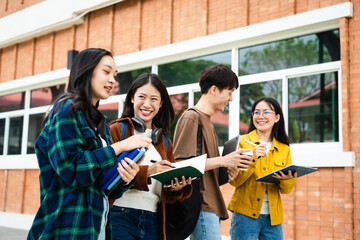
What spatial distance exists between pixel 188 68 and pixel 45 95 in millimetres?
5140

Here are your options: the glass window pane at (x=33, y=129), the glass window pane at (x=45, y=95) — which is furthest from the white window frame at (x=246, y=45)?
the glass window pane at (x=33, y=129)

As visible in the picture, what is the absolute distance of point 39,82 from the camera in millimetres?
11938

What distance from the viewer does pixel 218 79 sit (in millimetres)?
3684

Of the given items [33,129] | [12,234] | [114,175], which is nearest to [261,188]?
[114,175]

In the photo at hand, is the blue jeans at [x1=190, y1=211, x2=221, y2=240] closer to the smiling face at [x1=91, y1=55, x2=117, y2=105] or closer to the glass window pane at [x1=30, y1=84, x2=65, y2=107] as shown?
the smiling face at [x1=91, y1=55, x2=117, y2=105]

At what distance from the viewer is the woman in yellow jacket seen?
12.5 ft

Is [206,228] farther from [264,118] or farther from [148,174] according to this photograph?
[264,118]

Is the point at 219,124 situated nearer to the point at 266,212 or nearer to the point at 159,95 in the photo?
the point at 266,212

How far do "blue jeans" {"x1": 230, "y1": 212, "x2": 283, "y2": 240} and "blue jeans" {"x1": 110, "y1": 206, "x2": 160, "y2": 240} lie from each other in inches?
44.2

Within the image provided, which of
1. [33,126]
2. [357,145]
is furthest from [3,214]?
[357,145]

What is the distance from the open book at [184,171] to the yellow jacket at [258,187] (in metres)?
1.09

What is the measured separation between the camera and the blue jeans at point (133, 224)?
2.81 m

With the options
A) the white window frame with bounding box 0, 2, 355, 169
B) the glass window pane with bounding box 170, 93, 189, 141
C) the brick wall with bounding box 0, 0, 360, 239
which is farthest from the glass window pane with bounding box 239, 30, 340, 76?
the glass window pane with bounding box 170, 93, 189, 141

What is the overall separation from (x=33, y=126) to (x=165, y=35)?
5520mm
